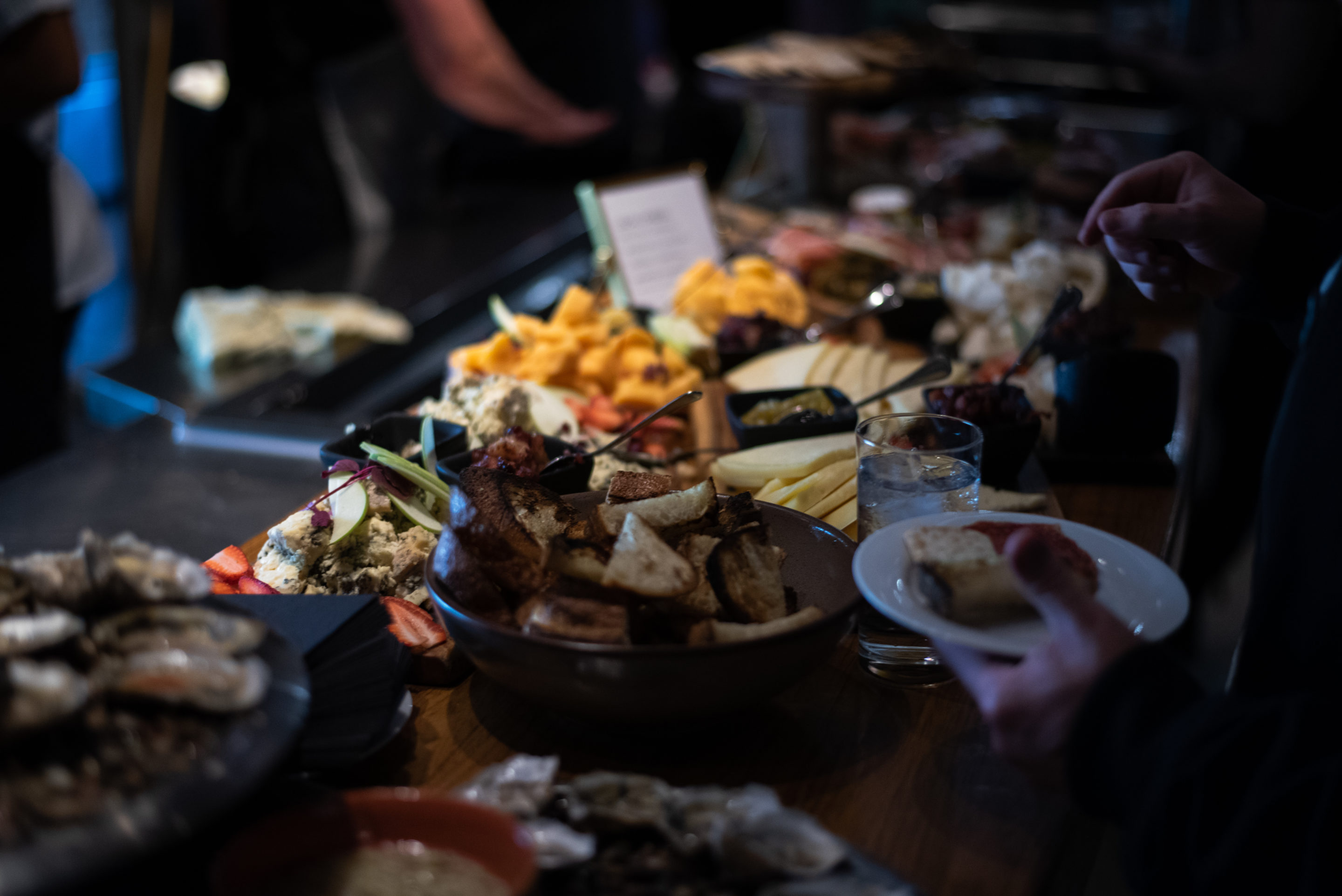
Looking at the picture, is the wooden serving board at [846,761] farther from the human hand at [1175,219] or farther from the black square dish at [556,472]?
the human hand at [1175,219]

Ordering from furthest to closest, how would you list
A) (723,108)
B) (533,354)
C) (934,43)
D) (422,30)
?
(723,108), (934,43), (422,30), (533,354)

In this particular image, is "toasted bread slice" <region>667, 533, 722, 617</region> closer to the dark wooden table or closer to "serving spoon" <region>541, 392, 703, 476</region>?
the dark wooden table

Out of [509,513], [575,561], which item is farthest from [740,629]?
[509,513]

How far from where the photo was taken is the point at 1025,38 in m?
5.31

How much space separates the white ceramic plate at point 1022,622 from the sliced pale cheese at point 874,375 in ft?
2.34

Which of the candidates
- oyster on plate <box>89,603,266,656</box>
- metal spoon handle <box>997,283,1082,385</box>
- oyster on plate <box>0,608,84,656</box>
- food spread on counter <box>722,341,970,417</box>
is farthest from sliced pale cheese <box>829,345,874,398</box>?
oyster on plate <box>0,608,84,656</box>

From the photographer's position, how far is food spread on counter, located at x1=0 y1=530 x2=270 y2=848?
69cm

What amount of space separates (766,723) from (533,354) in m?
0.95

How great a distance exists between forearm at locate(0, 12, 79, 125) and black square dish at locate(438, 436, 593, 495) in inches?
76.8

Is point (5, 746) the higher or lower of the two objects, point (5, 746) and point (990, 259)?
the higher

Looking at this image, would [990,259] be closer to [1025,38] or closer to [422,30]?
[422,30]

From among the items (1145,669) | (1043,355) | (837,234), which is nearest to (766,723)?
(1145,669)

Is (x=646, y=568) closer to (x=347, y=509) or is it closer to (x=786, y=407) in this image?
(x=347, y=509)

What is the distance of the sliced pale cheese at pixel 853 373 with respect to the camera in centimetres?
179
